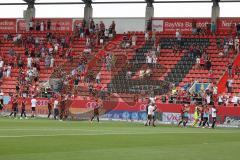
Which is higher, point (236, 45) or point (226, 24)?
point (226, 24)

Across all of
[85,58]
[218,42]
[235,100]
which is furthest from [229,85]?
[85,58]

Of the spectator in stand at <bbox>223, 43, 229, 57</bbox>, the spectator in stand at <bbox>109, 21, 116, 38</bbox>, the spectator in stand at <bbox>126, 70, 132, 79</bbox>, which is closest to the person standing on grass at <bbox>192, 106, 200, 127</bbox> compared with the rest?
the spectator in stand at <bbox>126, 70, 132, 79</bbox>

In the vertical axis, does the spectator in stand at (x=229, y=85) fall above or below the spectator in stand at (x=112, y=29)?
below

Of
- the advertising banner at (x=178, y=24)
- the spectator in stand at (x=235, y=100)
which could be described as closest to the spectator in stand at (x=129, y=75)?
the advertising banner at (x=178, y=24)

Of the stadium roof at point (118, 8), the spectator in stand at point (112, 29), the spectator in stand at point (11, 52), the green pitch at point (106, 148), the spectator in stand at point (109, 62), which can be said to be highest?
the stadium roof at point (118, 8)

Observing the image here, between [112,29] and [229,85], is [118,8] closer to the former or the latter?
[112,29]

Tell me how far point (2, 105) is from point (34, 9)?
18.4m

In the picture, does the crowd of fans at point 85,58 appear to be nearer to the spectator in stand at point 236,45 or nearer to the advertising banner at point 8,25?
the spectator in stand at point 236,45

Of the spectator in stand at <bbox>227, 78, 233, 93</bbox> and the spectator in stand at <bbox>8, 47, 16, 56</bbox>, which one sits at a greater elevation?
the spectator in stand at <bbox>8, 47, 16, 56</bbox>

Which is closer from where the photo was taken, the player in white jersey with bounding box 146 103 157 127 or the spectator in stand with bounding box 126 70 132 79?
the player in white jersey with bounding box 146 103 157 127

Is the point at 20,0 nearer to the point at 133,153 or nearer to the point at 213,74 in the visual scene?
the point at 213,74

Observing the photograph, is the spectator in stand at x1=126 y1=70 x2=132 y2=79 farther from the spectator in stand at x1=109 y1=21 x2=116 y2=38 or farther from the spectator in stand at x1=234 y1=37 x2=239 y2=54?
the spectator in stand at x1=234 y1=37 x2=239 y2=54

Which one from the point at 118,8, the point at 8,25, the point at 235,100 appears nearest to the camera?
the point at 235,100

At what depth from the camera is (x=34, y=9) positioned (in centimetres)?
6475
